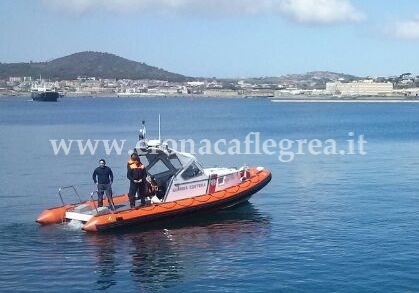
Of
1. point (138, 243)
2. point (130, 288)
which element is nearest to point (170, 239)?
point (138, 243)

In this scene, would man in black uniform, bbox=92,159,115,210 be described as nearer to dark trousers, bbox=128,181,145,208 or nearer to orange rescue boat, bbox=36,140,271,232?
orange rescue boat, bbox=36,140,271,232

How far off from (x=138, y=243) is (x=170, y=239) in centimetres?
96

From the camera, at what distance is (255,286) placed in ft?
48.3

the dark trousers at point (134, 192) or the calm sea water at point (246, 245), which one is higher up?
the dark trousers at point (134, 192)

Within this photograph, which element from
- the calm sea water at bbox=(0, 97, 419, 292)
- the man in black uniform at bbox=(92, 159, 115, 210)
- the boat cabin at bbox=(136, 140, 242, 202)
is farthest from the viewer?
the boat cabin at bbox=(136, 140, 242, 202)

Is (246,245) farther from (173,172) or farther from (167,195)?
(173,172)

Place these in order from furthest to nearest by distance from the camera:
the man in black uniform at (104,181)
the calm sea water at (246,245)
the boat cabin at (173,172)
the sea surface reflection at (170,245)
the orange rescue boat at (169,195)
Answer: the boat cabin at (173,172) < the man in black uniform at (104,181) < the orange rescue boat at (169,195) < the sea surface reflection at (170,245) < the calm sea water at (246,245)

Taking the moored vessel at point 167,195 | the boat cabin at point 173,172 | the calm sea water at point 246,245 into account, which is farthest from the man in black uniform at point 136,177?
the calm sea water at point 246,245

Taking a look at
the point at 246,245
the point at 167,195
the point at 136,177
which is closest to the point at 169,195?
the point at 167,195

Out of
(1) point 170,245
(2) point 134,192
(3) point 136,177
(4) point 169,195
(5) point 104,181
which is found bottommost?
(1) point 170,245

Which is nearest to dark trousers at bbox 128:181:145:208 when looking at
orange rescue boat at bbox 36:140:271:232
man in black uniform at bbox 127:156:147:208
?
man in black uniform at bbox 127:156:147:208

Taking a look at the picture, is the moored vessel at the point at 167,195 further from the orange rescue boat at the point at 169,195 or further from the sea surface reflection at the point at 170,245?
the sea surface reflection at the point at 170,245

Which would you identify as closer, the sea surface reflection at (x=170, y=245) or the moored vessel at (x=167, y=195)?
the sea surface reflection at (x=170, y=245)

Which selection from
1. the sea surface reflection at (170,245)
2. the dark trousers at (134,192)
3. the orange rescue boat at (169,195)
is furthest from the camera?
the dark trousers at (134,192)
